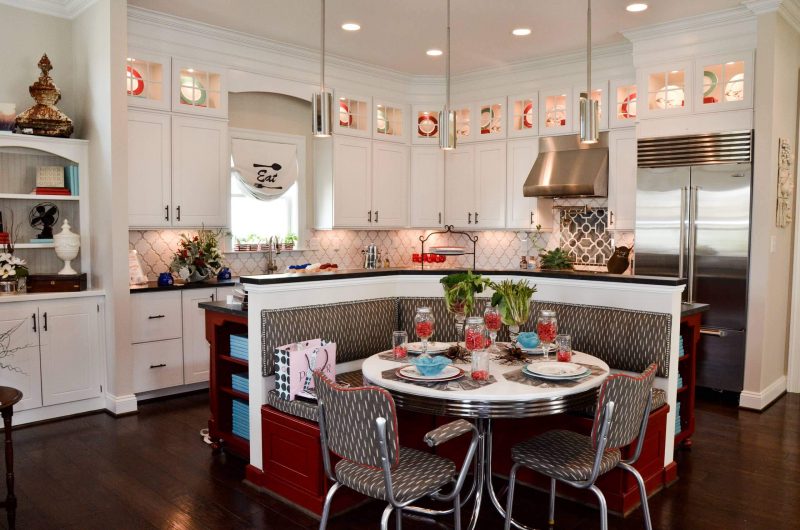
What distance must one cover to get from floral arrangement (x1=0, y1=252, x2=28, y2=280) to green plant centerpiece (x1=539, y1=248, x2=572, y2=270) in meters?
4.42

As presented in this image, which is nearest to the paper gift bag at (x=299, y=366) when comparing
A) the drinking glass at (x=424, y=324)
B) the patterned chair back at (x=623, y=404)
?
the drinking glass at (x=424, y=324)

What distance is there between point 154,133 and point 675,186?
4330 mm

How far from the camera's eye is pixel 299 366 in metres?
3.30

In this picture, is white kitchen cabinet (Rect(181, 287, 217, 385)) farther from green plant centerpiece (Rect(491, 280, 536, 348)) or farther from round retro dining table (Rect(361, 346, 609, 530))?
green plant centerpiece (Rect(491, 280, 536, 348))

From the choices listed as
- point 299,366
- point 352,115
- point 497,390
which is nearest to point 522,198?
point 352,115

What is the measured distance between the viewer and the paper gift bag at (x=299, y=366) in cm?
328

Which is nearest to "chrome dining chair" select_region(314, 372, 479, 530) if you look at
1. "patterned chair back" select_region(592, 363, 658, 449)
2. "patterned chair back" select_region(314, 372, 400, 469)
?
"patterned chair back" select_region(314, 372, 400, 469)

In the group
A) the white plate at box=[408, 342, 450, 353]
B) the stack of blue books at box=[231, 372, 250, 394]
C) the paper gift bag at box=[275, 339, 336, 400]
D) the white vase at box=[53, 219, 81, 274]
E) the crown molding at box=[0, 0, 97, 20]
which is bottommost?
the stack of blue books at box=[231, 372, 250, 394]

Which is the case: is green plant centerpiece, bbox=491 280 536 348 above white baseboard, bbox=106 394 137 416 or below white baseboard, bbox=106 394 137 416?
above

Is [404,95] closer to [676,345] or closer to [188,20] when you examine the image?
[188,20]

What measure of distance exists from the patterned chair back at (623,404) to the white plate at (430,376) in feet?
2.08

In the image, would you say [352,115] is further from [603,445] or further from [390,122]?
[603,445]

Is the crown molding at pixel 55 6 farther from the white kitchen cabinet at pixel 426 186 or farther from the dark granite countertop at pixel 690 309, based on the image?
the dark granite countertop at pixel 690 309

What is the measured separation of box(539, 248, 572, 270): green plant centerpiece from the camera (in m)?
6.09
